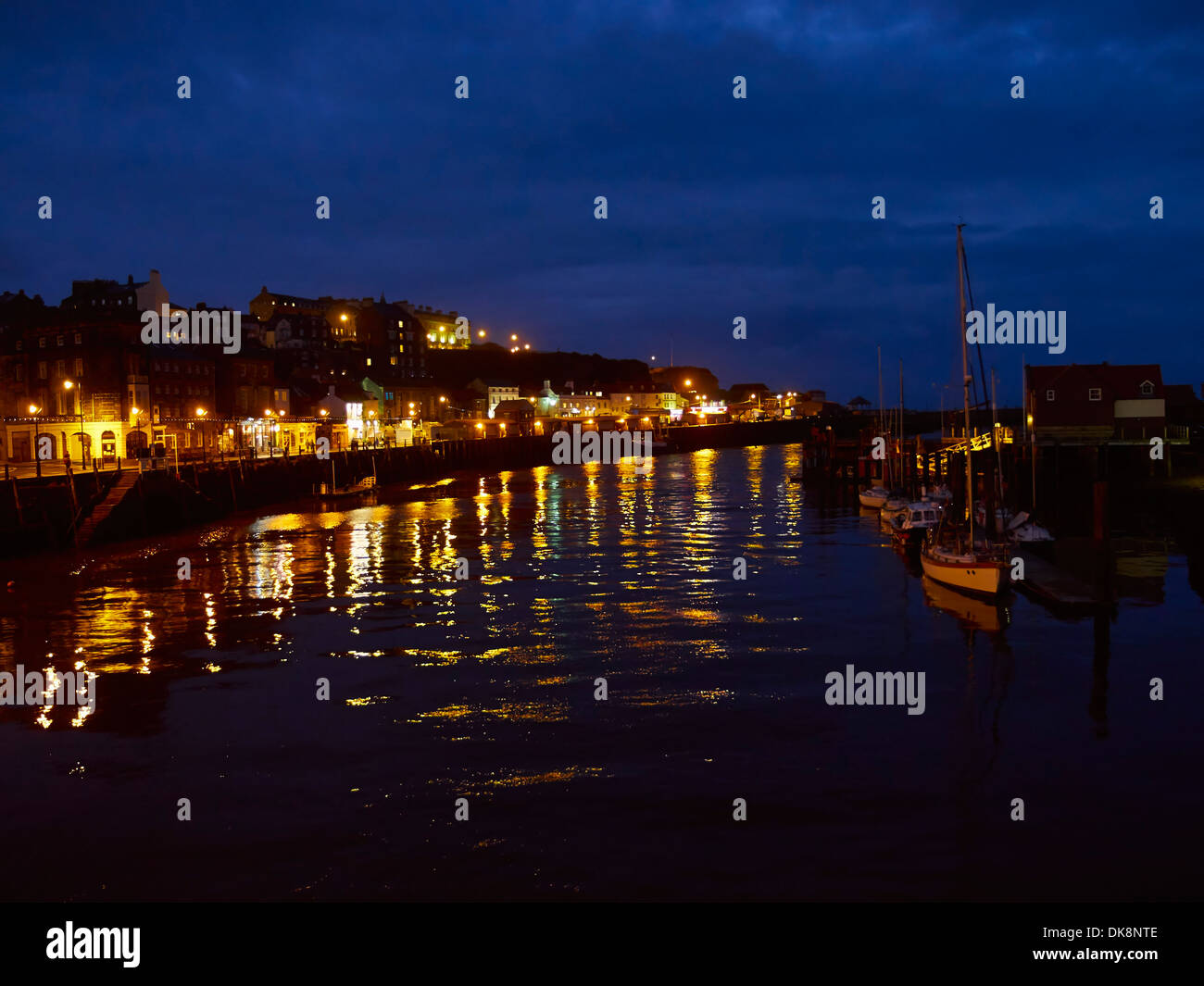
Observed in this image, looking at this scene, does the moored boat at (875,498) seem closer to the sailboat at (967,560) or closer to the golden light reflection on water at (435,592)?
the golden light reflection on water at (435,592)

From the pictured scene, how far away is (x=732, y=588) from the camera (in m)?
32.5

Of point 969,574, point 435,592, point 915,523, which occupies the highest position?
point 915,523

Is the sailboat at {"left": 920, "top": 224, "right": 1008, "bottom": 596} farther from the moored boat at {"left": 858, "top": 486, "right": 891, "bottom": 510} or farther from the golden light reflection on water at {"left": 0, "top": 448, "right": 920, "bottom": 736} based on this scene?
the moored boat at {"left": 858, "top": 486, "right": 891, "bottom": 510}

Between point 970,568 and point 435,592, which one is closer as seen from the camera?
point 970,568

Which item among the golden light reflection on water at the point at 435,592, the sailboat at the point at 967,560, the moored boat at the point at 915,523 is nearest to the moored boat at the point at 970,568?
the sailboat at the point at 967,560

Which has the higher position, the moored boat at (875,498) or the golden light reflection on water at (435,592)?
the moored boat at (875,498)

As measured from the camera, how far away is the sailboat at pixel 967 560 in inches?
1112

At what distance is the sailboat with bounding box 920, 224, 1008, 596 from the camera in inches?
1112

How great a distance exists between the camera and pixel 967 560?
29.0m

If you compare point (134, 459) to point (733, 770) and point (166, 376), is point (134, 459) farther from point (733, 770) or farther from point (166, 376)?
point (733, 770)

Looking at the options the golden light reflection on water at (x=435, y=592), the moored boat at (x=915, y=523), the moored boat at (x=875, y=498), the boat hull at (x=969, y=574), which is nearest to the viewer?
the golden light reflection on water at (x=435, y=592)

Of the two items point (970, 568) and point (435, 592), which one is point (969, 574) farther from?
point (435, 592)

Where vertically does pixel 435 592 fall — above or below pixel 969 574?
below

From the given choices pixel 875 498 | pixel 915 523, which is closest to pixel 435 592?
pixel 915 523
